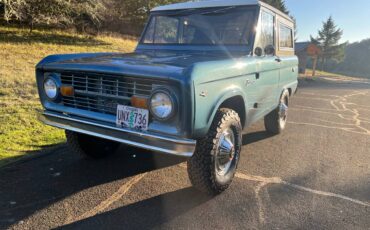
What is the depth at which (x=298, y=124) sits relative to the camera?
708 centimetres

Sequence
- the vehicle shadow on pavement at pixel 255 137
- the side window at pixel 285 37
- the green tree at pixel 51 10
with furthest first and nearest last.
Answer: the green tree at pixel 51 10 → the vehicle shadow on pavement at pixel 255 137 → the side window at pixel 285 37

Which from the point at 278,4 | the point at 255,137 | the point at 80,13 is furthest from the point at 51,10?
the point at 278,4

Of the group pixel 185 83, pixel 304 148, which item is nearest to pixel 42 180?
pixel 185 83

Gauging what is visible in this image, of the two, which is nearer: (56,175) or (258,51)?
(56,175)

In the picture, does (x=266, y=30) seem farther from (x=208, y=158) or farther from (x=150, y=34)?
(x=208, y=158)

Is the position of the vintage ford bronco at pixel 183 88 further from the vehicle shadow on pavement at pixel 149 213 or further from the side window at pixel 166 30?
the vehicle shadow on pavement at pixel 149 213

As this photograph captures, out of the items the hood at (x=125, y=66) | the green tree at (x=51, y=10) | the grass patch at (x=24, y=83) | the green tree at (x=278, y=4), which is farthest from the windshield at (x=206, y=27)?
the green tree at (x=278, y=4)

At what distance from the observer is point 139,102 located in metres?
3.01

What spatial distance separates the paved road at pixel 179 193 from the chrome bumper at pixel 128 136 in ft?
2.13

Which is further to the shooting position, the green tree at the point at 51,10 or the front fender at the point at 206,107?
the green tree at the point at 51,10

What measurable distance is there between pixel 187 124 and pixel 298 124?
4.85 metres

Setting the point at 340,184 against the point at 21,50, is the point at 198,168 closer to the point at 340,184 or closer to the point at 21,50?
the point at 340,184

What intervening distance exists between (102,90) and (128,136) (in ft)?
1.93

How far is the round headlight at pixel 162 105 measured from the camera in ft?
9.35
